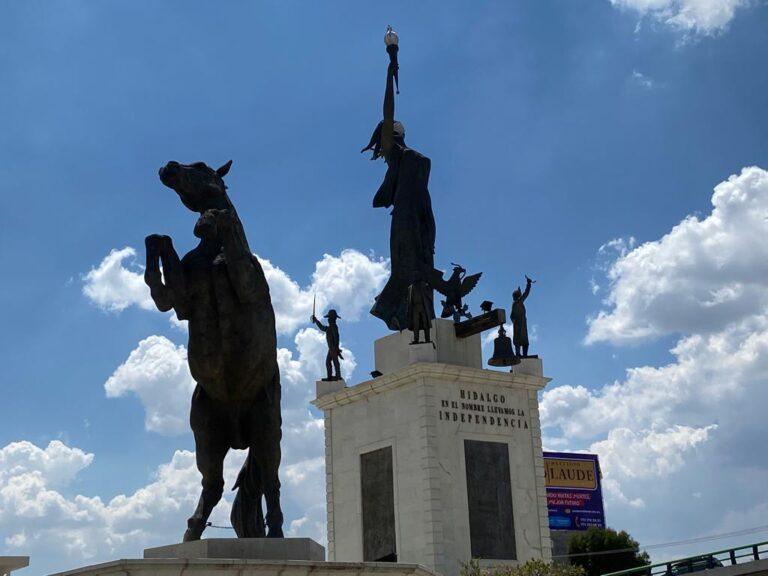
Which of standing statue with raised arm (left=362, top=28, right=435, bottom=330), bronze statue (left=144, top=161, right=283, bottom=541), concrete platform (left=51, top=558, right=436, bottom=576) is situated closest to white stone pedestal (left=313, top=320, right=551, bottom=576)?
standing statue with raised arm (left=362, top=28, right=435, bottom=330)

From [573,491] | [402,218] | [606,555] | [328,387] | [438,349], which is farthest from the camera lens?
[573,491]

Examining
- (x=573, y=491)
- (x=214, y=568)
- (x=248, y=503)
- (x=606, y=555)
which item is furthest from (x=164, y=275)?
(x=573, y=491)

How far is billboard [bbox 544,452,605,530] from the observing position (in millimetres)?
74250

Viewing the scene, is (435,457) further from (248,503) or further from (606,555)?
(248,503)

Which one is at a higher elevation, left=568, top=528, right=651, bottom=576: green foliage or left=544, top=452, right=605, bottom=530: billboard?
left=544, top=452, right=605, bottom=530: billboard

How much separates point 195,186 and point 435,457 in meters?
25.8

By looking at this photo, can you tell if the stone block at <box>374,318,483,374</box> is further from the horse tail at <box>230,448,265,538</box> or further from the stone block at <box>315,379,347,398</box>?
the horse tail at <box>230,448,265,538</box>

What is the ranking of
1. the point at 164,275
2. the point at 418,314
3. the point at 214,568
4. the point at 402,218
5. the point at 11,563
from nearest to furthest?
the point at 214,568
the point at 164,275
the point at 11,563
the point at 418,314
the point at 402,218

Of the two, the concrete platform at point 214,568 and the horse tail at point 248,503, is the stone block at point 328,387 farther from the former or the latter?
the concrete platform at point 214,568

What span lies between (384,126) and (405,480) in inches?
533

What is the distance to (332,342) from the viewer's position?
133 ft

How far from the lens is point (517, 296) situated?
39.8 metres

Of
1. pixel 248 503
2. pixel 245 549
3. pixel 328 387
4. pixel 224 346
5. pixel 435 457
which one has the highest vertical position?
pixel 328 387

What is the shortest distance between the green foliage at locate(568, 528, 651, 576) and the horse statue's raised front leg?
42211 mm
